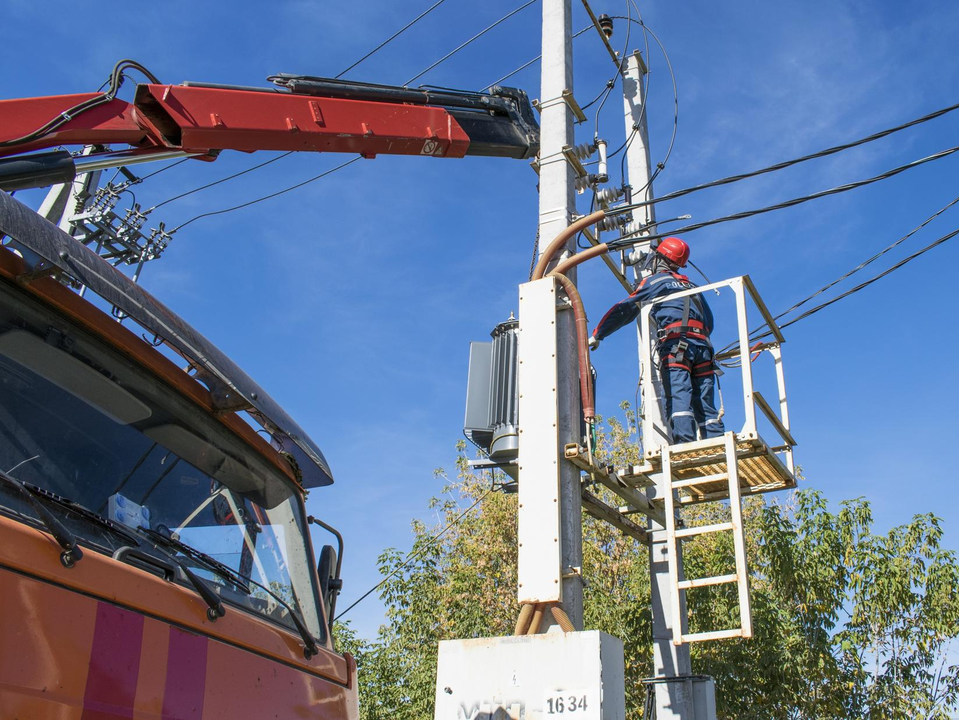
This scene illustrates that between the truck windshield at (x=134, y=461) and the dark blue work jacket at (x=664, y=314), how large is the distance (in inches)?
115

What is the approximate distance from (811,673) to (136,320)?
9226 mm

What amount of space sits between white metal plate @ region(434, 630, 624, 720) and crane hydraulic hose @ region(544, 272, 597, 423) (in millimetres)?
1409

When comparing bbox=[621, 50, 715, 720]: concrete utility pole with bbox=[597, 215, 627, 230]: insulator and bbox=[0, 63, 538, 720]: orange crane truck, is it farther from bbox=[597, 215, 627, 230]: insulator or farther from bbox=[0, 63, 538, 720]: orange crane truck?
bbox=[0, 63, 538, 720]: orange crane truck

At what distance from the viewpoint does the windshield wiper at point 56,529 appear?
8.52 ft

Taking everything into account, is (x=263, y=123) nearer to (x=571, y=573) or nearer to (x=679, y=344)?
(x=679, y=344)

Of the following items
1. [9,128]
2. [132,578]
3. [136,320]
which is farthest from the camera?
[9,128]

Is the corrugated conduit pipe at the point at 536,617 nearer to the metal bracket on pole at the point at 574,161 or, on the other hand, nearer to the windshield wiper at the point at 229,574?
the windshield wiper at the point at 229,574

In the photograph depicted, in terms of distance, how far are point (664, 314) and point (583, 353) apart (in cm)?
161

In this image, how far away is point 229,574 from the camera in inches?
139

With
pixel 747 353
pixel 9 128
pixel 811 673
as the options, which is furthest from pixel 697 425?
pixel 811 673

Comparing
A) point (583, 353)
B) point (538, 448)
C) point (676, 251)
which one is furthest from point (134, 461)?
point (676, 251)

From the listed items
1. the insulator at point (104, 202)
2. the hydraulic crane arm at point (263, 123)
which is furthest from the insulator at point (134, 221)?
the hydraulic crane arm at point (263, 123)

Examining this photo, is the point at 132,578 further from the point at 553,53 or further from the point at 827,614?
the point at 827,614

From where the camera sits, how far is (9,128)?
17.4 ft
